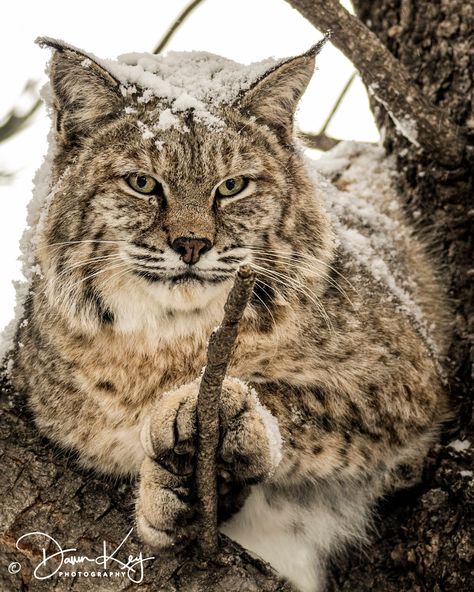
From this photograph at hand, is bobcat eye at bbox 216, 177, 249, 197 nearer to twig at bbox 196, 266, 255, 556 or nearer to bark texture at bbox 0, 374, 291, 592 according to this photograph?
twig at bbox 196, 266, 255, 556

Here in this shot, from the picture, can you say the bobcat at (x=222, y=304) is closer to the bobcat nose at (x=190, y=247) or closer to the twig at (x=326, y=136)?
the bobcat nose at (x=190, y=247)

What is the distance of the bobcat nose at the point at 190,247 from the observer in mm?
2355

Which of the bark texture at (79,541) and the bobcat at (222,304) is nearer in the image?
the bark texture at (79,541)

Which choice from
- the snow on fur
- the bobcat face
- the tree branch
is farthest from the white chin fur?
the tree branch

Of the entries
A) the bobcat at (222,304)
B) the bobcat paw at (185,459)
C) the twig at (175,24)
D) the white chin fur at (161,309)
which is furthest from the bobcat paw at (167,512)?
the twig at (175,24)

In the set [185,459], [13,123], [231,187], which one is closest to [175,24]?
[13,123]

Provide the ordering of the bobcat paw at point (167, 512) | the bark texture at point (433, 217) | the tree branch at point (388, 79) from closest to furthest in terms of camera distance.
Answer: the bobcat paw at point (167, 512)
the bark texture at point (433, 217)
the tree branch at point (388, 79)

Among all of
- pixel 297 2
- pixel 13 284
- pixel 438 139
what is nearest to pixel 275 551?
pixel 13 284

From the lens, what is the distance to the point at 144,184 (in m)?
2.53

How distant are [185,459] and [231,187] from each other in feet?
2.85

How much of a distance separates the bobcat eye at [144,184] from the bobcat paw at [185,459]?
0.63 metres

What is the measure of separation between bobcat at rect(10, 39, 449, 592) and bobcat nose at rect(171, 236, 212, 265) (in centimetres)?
4

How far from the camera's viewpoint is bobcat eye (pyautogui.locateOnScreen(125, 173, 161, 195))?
2516 mm
